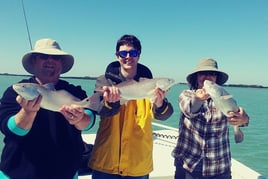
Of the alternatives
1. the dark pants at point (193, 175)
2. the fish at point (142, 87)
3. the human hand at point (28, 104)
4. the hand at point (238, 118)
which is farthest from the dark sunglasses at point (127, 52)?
the dark pants at point (193, 175)

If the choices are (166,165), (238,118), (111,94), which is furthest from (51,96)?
(166,165)

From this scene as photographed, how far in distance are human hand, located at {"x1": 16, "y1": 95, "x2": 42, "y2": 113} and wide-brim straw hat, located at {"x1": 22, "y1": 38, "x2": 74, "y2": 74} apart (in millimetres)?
454

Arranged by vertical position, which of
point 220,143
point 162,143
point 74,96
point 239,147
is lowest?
point 239,147

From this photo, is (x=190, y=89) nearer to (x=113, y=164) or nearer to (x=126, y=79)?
(x=126, y=79)

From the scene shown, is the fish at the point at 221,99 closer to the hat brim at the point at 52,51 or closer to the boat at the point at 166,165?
the hat brim at the point at 52,51

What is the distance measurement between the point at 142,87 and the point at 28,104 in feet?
3.70

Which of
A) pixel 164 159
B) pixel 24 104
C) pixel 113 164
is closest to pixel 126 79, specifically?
pixel 113 164

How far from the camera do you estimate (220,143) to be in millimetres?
3193

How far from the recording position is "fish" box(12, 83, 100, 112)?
7.88ft

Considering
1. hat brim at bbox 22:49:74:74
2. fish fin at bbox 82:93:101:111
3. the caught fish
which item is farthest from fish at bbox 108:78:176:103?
hat brim at bbox 22:49:74:74

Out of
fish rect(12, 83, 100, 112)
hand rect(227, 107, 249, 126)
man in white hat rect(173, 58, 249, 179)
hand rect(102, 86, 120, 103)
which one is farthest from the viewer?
man in white hat rect(173, 58, 249, 179)

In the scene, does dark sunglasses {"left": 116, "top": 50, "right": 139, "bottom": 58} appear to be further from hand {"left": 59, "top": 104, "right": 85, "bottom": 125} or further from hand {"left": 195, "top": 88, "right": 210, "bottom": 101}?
hand {"left": 195, "top": 88, "right": 210, "bottom": 101}

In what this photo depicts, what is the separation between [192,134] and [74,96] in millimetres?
1412

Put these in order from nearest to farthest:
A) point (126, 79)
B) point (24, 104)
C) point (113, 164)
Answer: point (24, 104) < point (113, 164) < point (126, 79)
